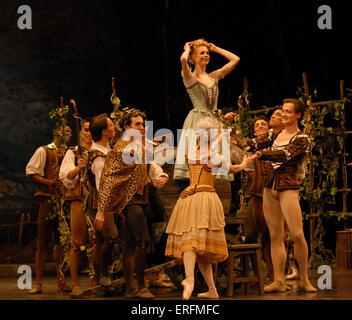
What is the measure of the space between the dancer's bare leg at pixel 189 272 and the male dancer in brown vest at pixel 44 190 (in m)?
1.66

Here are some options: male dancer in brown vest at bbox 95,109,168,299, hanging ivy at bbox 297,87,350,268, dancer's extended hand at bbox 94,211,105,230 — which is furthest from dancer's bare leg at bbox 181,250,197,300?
hanging ivy at bbox 297,87,350,268

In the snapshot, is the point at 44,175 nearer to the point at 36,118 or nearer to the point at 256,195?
the point at 256,195

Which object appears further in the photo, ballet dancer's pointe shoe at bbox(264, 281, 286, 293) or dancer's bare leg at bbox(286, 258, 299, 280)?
dancer's bare leg at bbox(286, 258, 299, 280)

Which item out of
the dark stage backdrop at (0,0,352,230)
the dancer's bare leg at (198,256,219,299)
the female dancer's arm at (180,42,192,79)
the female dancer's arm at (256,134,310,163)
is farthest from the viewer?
the dark stage backdrop at (0,0,352,230)

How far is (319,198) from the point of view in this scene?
288 inches

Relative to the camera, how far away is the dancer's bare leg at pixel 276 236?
5199mm

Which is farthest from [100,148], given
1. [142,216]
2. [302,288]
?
[302,288]

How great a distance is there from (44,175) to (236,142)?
1.98m

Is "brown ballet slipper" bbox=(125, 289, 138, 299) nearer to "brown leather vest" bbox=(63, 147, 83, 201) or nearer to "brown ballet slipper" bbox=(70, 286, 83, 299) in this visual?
"brown ballet slipper" bbox=(70, 286, 83, 299)

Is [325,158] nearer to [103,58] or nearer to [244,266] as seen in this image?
[244,266]

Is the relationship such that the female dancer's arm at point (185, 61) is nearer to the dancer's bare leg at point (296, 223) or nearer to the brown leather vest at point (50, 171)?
the dancer's bare leg at point (296, 223)

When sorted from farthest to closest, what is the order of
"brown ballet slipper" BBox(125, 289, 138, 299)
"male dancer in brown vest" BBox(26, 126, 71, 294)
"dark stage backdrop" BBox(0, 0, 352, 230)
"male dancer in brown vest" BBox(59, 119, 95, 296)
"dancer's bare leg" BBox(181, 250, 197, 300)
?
"dark stage backdrop" BBox(0, 0, 352, 230), "male dancer in brown vest" BBox(26, 126, 71, 294), "male dancer in brown vest" BBox(59, 119, 95, 296), "brown ballet slipper" BBox(125, 289, 138, 299), "dancer's bare leg" BBox(181, 250, 197, 300)

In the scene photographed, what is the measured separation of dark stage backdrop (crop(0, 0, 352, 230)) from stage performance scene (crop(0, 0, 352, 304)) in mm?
23

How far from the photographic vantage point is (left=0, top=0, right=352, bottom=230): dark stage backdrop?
927cm
